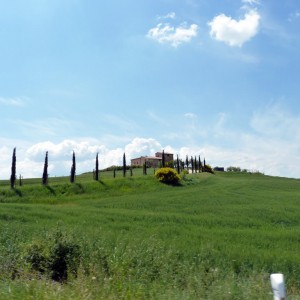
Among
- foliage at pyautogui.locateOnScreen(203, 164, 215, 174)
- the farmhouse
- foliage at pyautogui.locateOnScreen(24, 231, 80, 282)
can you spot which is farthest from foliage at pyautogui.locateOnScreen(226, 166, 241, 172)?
foliage at pyautogui.locateOnScreen(24, 231, 80, 282)

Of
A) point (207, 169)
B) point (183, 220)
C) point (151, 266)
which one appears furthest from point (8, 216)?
point (207, 169)

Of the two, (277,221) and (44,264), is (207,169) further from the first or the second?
(44,264)

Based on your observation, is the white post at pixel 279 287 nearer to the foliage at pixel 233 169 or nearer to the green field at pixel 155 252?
the green field at pixel 155 252

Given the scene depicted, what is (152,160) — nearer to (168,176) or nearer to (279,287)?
(168,176)

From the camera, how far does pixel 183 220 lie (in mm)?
27750

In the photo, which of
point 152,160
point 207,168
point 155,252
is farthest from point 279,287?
point 152,160

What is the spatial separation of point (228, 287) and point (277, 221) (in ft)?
74.0

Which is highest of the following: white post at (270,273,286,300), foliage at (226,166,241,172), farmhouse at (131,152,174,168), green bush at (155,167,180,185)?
farmhouse at (131,152,174,168)

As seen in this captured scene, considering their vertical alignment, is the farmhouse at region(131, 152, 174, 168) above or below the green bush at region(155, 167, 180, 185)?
above

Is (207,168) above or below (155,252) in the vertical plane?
above

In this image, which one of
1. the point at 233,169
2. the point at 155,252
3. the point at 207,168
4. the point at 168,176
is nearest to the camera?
the point at 155,252

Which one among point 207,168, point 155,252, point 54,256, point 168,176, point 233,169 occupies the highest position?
point 233,169

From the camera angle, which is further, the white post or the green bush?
the green bush

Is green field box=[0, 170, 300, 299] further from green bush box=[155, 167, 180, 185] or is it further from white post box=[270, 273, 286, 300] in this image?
green bush box=[155, 167, 180, 185]
